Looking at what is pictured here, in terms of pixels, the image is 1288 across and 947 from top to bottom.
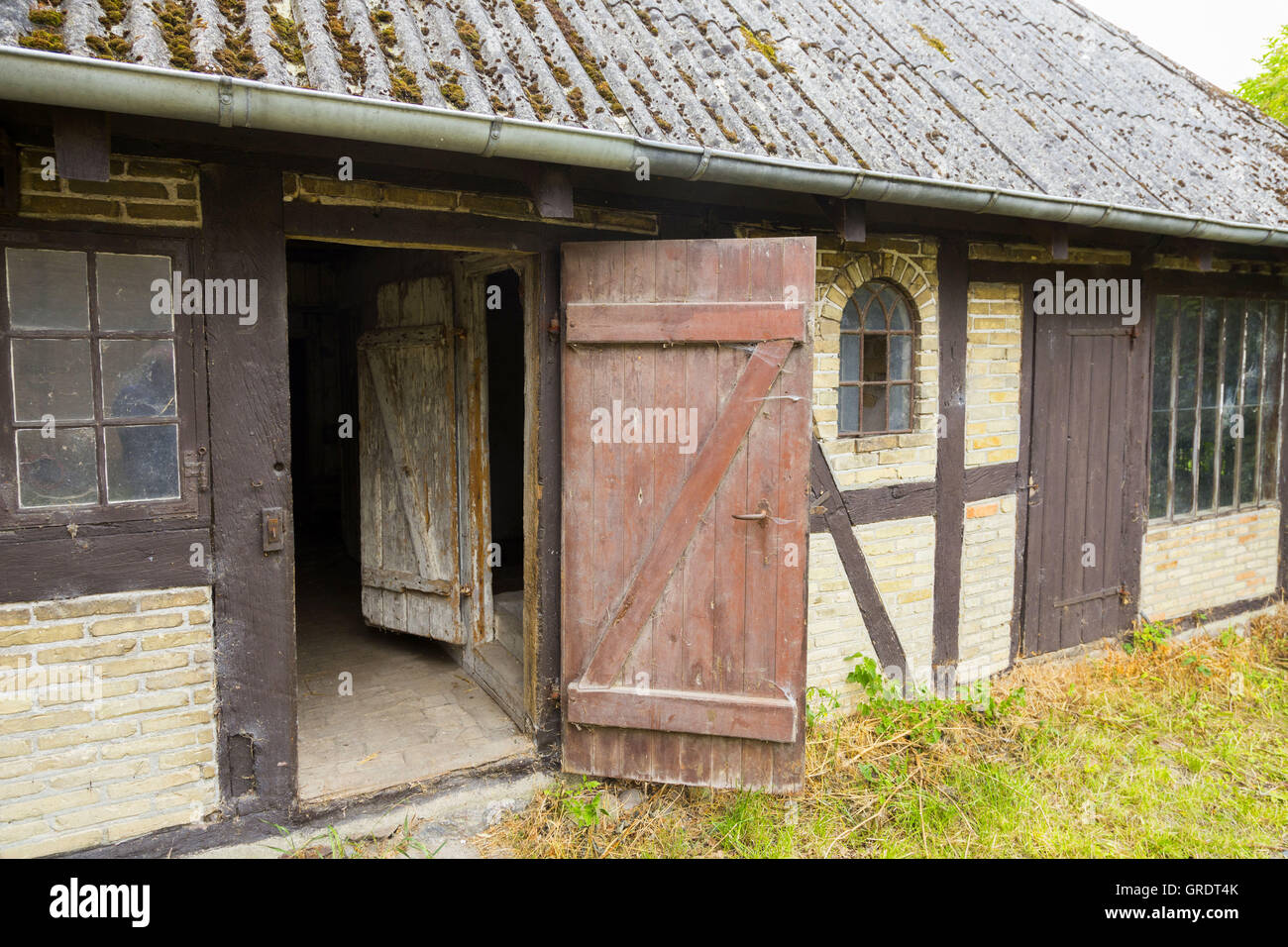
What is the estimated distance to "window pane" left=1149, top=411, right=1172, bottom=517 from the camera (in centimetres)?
644

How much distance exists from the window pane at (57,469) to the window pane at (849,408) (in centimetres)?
365

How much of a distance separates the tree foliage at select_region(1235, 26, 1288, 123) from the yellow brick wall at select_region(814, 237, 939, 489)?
49.1ft

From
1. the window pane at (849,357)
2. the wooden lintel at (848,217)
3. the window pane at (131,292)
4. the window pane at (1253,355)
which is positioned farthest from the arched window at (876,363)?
the window pane at (1253,355)

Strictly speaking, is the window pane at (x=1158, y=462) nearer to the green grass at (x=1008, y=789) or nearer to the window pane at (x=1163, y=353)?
the window pane at (x=1163, y=353)

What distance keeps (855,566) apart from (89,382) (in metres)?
3.83

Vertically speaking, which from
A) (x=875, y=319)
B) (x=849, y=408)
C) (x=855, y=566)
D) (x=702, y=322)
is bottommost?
(x=855, y=566)

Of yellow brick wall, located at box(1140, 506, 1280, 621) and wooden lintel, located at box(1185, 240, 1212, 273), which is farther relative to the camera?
yellow brick wall, located at box(1140, 506, 1280, 621)

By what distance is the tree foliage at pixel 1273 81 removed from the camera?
15.7 meters

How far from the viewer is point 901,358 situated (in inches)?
205

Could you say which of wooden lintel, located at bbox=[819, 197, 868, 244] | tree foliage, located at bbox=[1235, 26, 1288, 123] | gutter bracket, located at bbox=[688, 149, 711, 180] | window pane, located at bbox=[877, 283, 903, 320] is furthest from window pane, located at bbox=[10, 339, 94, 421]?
tree foliage, located at bbox=[1235, 26, 1288, 123]

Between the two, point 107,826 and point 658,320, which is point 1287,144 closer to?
point 658,320

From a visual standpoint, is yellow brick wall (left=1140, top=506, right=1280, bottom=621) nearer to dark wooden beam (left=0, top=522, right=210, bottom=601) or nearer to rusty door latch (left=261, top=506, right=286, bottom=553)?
rusty door latch (left=261, top=506, right=286, bottom=553)

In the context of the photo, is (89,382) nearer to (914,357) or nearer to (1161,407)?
(914,357)

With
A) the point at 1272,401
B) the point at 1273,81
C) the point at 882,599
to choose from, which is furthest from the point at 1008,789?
the point at 1273,81
